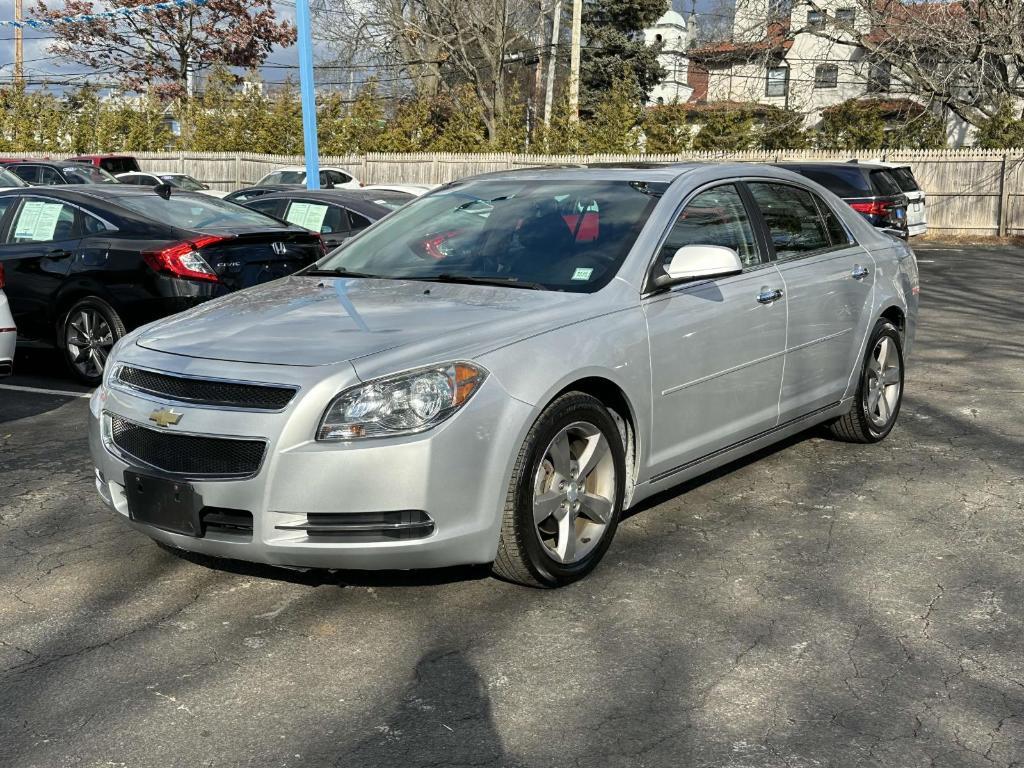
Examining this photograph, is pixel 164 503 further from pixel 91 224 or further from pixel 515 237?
pixel 91 224

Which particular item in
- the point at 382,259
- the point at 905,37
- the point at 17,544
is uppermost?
the point at 905,37

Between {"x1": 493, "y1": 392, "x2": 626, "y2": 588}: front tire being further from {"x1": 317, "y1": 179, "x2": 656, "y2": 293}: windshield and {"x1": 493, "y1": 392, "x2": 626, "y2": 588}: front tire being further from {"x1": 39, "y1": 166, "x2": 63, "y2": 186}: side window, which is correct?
{"x1": 39, "y1": 166, "x2": 63, "y2": 186}: side window

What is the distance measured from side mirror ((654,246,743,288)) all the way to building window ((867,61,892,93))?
1037 inches

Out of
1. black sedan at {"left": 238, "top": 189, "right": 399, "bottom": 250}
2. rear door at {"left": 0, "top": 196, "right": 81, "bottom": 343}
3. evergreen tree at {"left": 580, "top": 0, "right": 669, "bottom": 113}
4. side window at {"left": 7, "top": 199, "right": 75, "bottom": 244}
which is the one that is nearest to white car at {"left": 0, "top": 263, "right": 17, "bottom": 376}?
rear door at {"left": 0, "top": 196, "right": 81, "bottom": 343}

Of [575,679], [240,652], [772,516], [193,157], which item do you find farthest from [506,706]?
[193,157]

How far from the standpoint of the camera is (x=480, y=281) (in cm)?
494

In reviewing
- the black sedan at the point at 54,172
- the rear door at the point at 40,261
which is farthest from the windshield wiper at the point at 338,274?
the black sedan at the point at 54,172

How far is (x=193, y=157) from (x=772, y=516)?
1276 inches

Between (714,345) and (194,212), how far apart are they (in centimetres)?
542

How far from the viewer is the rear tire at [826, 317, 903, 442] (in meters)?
6.45

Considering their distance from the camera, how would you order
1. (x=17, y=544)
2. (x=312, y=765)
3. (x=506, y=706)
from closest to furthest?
(x=312, y=765), (x=506, y=706), (x=17, y=544)

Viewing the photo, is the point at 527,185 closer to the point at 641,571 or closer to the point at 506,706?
the point at 641,571

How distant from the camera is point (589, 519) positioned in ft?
15.1

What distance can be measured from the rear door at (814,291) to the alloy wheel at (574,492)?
1442 millimetres
